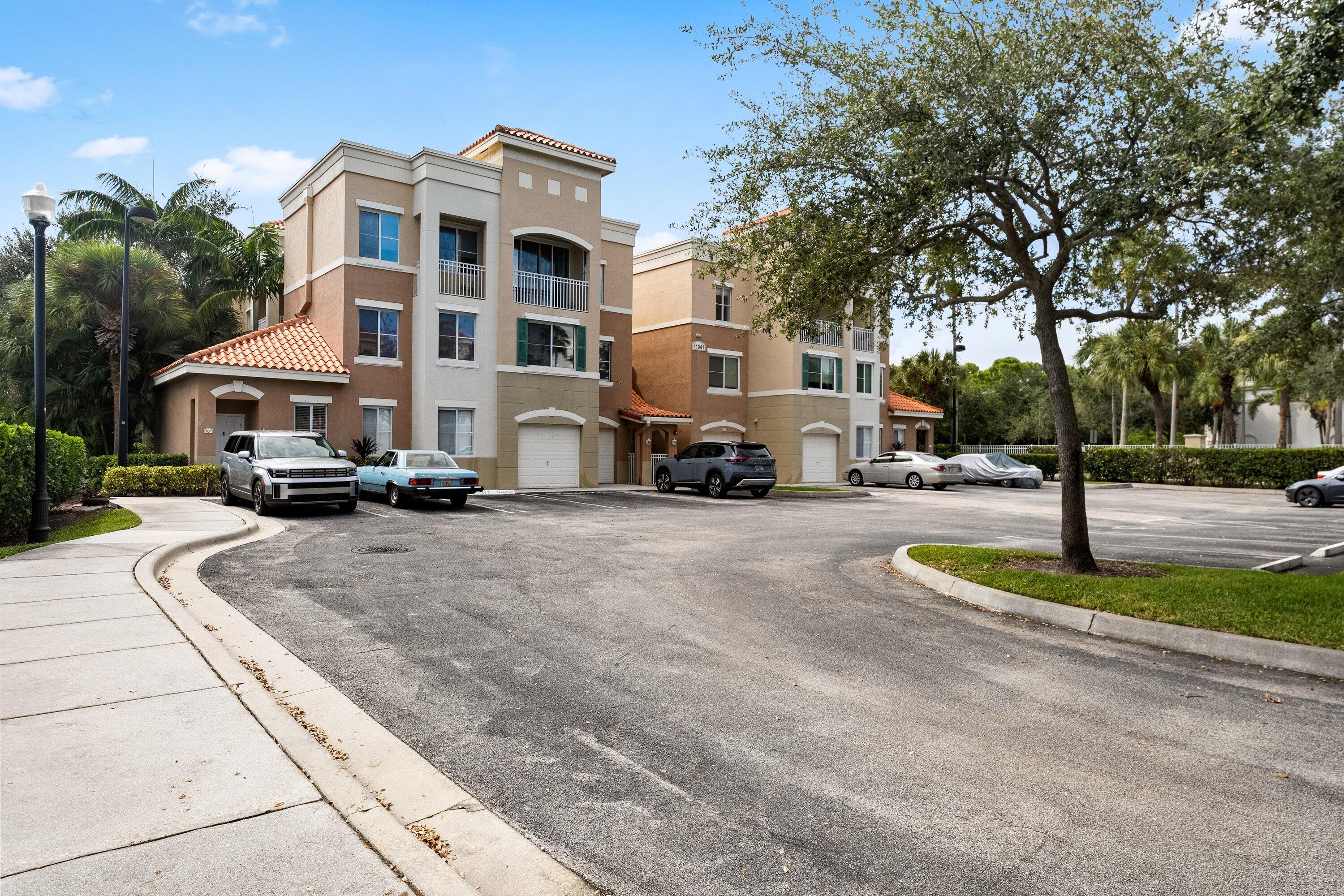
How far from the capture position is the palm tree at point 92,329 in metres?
26.1

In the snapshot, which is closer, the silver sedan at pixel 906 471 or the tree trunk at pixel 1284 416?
the silver sedan at pixel 906 471

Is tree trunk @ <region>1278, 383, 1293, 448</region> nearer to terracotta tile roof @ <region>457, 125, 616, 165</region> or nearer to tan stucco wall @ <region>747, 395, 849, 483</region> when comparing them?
tan stucco wall @ <region>747, 395, 849, 483</region>

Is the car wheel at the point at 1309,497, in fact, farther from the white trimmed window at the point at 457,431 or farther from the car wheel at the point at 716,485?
the white trimmed window at the point at 457,431

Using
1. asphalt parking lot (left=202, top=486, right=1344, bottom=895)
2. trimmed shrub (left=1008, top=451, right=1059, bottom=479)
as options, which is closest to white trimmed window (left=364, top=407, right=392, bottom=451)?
asphalt parking lot (left=202, top=486, right=1344, bottom=895)

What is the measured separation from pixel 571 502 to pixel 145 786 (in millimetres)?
19053

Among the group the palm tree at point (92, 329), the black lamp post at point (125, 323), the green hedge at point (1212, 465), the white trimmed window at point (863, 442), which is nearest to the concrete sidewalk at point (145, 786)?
the black lamp post at point (125, 323)

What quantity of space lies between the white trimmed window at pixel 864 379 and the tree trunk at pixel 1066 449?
1109 inches

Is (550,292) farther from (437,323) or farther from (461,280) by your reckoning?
(437,323)

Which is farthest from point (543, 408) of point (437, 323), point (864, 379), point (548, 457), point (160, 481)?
point (864, 379)

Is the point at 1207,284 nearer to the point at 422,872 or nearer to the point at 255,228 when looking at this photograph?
the point at 422,872

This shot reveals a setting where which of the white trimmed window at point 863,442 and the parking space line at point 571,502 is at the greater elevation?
the white trimmed window at point 863,442

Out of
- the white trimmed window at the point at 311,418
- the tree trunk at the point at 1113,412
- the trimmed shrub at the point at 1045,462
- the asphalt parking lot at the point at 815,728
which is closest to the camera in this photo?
the asphalt parking lot at the point at 815,728

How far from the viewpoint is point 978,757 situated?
452 centimetres

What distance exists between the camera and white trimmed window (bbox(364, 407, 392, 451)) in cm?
2564
